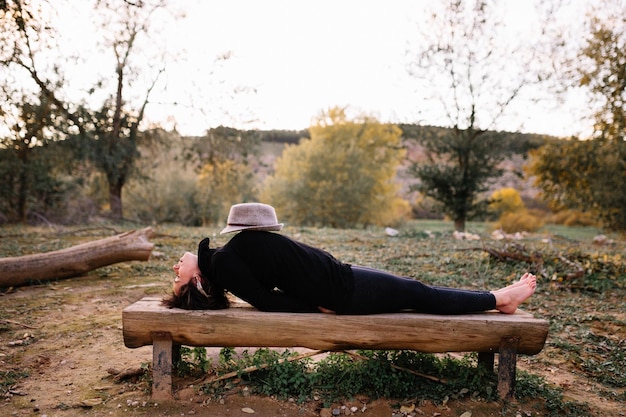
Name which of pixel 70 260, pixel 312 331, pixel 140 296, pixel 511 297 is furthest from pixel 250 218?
pixel 70 260

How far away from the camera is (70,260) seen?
753 centimetres

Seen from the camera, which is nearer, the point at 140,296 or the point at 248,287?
the point at 248,287

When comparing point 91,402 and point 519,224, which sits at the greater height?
point 91,402

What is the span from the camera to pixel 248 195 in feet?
85.7

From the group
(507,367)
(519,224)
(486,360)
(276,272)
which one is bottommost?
(519,224)

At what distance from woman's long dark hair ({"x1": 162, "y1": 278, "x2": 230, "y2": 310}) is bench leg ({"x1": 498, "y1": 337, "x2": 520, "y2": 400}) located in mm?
A: 2215

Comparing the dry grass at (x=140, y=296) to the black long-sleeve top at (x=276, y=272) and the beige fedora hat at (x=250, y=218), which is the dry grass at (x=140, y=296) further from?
the beige fedora hat at (x=250, y=218)

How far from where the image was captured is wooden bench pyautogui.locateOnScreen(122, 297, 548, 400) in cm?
370

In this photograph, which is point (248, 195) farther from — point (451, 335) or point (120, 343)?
point (451, 335)

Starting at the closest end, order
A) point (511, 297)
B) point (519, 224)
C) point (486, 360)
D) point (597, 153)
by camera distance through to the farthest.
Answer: point (511, 297) → point (486, 360) → point (597, 153) → point (519, 224)

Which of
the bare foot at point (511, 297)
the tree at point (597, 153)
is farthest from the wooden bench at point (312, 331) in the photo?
the tree at point (597, 153)

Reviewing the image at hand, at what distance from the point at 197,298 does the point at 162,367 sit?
57 centimetres

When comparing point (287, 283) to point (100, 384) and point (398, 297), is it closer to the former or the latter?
point (398, 297)

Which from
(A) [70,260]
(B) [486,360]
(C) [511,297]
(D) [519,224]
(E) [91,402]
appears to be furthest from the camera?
(D) [519,224]
